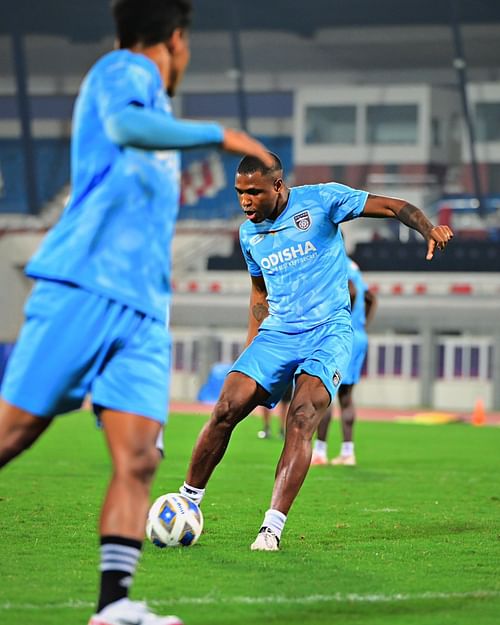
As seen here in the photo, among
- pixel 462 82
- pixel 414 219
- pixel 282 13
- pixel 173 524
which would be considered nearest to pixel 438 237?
pixel 414 219

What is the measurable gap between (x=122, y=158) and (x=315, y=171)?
4089cm

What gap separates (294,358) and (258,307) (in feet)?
1.97

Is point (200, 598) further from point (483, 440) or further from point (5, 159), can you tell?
point (5, 159)

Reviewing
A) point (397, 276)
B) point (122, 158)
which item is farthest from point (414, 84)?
point (122, 158)

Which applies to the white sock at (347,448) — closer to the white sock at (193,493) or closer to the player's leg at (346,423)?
the player's leg at (346,423)

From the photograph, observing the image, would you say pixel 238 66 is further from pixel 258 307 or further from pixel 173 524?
pixel 173 524

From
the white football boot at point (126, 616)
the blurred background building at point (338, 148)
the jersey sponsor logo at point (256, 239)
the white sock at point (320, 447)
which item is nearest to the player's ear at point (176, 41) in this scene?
the white football boot at point (126, 616)

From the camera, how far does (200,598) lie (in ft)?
18.4

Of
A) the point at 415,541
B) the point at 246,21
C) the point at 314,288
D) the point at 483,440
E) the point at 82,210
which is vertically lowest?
the point at 483,440

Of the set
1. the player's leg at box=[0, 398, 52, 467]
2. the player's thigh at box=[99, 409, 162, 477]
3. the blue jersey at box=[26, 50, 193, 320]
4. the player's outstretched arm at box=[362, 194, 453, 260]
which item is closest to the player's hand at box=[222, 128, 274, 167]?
the blue jersey at box=[26, 50, 193, 320]

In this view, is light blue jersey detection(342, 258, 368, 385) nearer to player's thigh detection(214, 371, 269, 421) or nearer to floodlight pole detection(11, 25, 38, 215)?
player's thigh detection(214, 371, 269, 421)

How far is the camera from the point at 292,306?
785cm

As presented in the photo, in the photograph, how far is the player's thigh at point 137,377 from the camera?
4.80 metres

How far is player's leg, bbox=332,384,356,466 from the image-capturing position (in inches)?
551
